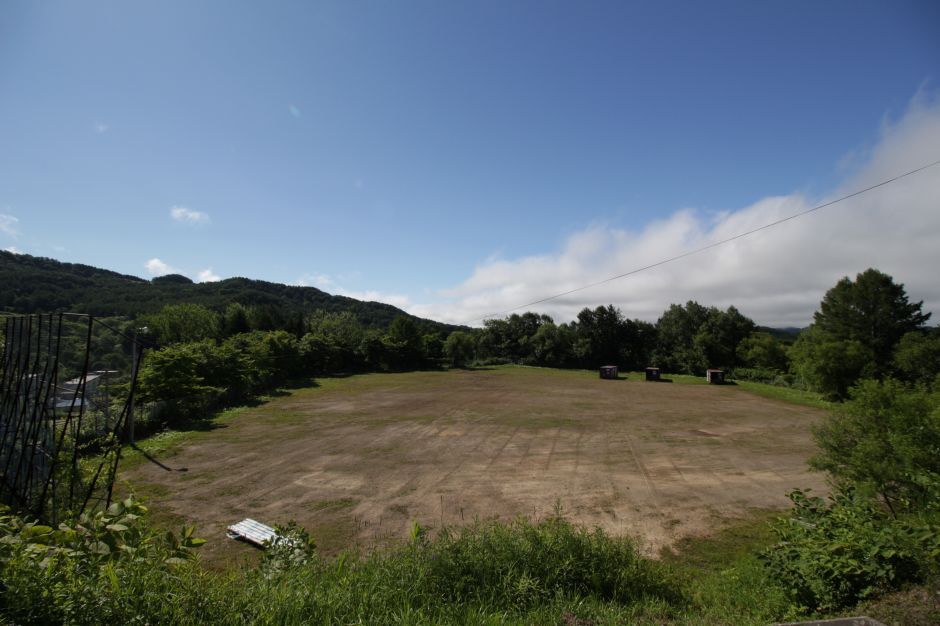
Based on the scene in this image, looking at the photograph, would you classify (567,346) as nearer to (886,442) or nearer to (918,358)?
(918,358)

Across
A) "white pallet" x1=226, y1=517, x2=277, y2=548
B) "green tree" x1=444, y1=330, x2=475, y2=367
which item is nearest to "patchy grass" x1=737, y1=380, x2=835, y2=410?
"white pallet" x1=226, y1=517, x2=277, y2=548

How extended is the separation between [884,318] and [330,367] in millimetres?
58629

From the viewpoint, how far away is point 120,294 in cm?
9475

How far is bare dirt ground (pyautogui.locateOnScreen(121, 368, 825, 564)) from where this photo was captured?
9.89 meters

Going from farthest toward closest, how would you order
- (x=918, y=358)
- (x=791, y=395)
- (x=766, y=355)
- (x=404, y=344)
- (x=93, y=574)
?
(x=404, y=344), (x=766, y=355), (x=791, y=395), (x=918, y=358), (x=93, y=574)

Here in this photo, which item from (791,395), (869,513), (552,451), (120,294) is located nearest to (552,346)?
(791,395)

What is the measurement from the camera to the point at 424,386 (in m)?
38.2

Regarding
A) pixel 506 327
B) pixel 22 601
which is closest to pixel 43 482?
pixel 22 601

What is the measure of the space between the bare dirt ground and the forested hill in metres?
43.0

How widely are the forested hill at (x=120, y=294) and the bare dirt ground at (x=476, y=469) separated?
43046mm

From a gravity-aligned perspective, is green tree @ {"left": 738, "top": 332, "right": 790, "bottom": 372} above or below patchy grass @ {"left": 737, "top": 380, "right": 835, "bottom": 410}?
above

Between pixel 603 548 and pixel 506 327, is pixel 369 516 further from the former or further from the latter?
pixel 506 327

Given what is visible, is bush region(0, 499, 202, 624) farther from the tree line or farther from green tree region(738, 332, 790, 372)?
green tree region(738, 332, 790, 372)

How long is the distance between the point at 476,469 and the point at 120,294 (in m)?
119
